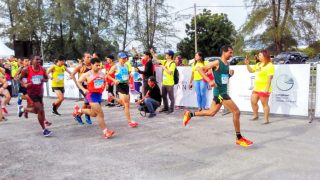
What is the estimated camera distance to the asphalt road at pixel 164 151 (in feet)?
17.3

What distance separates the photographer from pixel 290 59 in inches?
1292

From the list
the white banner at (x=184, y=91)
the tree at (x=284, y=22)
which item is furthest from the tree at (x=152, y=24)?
the white banner at (x=184, y=91)

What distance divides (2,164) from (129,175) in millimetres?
2231

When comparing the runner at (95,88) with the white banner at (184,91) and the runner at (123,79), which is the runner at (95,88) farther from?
the white banner at (184,91)

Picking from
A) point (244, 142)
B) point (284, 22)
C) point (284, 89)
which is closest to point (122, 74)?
point (244, 142)

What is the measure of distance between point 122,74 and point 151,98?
1766 millimetres

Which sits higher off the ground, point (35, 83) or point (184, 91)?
point (35, 83)

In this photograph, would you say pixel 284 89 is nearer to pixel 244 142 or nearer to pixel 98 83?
pixel 244 142

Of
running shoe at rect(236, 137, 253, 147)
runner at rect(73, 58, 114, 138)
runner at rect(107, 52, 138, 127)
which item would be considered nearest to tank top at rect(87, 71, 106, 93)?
runner at rect(73, 58, 114, 138)

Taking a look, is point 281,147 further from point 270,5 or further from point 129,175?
point 270,5

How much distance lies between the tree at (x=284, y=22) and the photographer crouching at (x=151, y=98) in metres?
28.8

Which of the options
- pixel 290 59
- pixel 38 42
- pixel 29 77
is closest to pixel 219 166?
pixel 29 77

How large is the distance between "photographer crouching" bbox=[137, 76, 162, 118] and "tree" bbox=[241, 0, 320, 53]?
2884cm

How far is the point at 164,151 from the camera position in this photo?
21.4ft
